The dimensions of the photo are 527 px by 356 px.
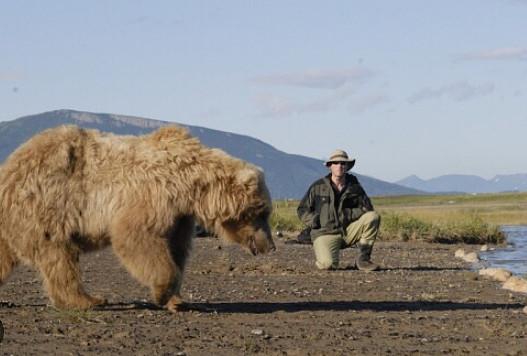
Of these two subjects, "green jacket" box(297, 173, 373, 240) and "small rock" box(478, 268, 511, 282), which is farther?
"green jacket" box(297, 173, 373, 240)

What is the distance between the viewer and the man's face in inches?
587

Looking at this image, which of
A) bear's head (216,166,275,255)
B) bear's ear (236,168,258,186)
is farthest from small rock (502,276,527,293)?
bear's ear (236,168,258,186)

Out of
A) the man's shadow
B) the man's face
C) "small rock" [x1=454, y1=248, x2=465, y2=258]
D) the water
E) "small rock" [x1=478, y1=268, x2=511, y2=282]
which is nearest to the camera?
the man's shadow

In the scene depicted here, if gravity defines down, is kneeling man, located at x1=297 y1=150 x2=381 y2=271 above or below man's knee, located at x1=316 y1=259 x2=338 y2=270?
above

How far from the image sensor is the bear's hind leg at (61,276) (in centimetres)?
942

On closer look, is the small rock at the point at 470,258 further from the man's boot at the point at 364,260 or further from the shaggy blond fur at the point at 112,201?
the shaggy blond fur at the point at 112,201

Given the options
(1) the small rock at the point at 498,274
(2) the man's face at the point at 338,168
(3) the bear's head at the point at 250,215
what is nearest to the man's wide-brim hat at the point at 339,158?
(2) the man's face at the point at 338,168

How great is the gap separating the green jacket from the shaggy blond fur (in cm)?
549

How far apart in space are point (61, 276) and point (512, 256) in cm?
1380

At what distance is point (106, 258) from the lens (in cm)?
1622

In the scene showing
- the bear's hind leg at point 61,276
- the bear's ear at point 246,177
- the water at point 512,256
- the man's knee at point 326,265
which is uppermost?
the bear's ear at point 246,177

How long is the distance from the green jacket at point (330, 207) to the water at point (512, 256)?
3.12 m

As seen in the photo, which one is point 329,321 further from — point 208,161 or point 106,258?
point 106,258

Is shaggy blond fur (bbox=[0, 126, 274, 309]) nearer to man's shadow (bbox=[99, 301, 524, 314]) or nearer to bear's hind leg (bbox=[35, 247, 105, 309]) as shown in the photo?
bear's hind leg (bbox=[35, 247, 105, 309])
